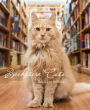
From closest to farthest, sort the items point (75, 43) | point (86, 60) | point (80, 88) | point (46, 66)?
point (46, 66)
point (80, 88)
point (86, 60)
point (75, 43)

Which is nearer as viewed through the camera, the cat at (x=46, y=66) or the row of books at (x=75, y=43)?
the cat at (x=46, y=66)

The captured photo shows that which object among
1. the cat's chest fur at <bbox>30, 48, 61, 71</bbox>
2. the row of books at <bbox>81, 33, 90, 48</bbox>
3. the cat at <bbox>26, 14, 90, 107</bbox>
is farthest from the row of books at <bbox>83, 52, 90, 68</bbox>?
the cat's chest fur at <bbox>30, 48, 61, 71</bbox>

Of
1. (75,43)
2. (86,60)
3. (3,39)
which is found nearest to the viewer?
(3,39)

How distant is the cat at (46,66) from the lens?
2.82ft

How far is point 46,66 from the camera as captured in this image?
857 millimetres

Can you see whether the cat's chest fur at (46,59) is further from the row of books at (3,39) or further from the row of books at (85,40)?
the row of books at (85,40)

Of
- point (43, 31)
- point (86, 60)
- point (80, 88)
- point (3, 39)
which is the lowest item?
point (80, 88)

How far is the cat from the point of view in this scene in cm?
86

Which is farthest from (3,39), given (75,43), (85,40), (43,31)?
(75,43)

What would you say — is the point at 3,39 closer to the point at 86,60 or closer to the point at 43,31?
the point at 43,31

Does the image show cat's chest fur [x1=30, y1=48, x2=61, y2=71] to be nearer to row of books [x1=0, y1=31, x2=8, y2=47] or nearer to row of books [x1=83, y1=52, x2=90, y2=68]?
row of books [x1=0, y1=31, x2=8, y2=47]

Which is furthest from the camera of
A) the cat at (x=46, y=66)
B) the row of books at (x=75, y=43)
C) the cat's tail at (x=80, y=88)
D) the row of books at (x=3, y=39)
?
the row of books at (x=75, y=43)

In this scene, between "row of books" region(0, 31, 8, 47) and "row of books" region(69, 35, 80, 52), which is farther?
"row of books" region(69, 35, 80, 52)

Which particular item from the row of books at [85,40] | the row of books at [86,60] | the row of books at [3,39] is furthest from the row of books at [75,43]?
the row of books at [3,39]
